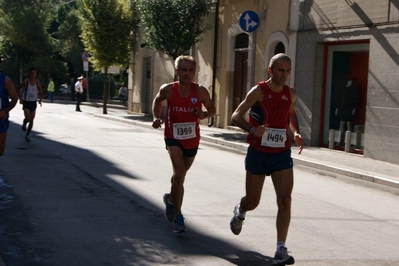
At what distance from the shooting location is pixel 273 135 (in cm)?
664

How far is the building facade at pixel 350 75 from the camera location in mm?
16453

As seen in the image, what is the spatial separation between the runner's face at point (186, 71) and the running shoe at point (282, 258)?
2096 millimetres

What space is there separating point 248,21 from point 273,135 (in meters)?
16.0

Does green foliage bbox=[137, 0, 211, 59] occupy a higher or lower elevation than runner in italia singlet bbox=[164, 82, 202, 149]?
higher

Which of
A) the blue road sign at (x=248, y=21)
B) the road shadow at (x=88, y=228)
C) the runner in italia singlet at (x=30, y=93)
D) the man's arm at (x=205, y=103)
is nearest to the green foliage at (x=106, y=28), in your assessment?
the blue road sign at (x=248, y=21)

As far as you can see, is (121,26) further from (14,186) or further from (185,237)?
(185,237)

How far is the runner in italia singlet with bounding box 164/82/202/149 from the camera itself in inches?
297

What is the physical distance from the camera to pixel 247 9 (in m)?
23.9

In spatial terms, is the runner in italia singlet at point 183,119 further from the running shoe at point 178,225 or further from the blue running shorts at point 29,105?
the blue running shorts at point 29,105

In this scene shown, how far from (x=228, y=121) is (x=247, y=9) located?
12.8ft

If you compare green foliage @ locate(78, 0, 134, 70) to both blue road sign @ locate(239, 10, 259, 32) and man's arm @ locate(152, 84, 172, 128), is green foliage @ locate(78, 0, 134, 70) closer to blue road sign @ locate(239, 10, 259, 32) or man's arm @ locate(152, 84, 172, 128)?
blue road sign @ locate(239, 10, 259, 32)

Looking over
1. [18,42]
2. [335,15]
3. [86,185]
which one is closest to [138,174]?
[86,185]

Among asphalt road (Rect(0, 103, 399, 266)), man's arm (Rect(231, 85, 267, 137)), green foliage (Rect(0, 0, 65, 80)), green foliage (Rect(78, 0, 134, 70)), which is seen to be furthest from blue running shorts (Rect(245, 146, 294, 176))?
green foliage (Rect(0, 0, 65, 80))

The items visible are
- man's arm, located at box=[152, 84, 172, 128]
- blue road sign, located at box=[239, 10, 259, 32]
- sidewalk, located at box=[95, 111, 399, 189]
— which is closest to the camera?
man's arm, located at box=[152, 84, 172, 128]
